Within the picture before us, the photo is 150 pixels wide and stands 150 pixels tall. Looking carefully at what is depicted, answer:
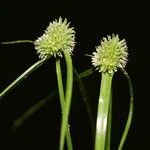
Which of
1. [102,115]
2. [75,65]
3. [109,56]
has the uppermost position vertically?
[75,65]

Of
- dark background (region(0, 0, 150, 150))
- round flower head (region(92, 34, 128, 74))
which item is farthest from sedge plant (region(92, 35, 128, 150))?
dark background (region(0, 0, 150, 150))

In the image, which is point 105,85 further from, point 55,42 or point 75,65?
point 75,65

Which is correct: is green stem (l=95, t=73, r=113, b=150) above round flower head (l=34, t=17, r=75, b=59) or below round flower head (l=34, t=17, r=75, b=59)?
below

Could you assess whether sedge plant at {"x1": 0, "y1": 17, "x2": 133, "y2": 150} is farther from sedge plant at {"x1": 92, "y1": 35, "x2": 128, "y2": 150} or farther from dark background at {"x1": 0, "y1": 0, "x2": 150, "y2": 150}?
dark background at {"x1": 0, "y1": 0, "x2": 150, "y2": 150}

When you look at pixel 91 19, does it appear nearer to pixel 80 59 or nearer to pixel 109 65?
pixel 80 59

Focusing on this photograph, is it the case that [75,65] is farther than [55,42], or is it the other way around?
[75,65]

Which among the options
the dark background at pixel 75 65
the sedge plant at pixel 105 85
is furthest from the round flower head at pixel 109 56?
the dark background at pixel 75 65

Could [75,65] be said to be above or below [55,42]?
above

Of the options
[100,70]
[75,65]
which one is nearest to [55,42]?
[100,70]

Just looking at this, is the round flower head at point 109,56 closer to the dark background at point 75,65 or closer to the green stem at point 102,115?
the green stem at point 102,115
